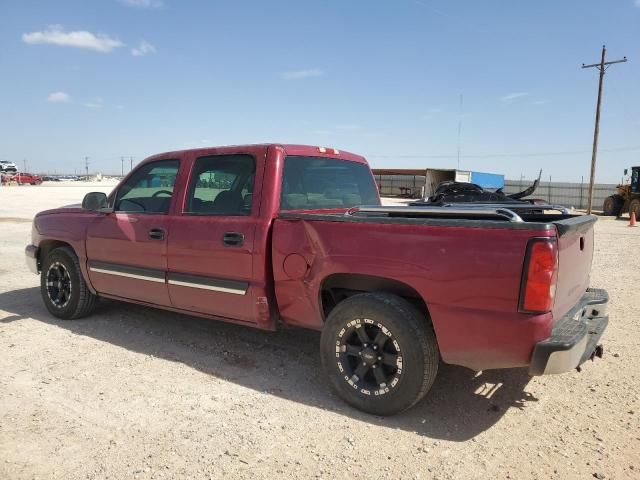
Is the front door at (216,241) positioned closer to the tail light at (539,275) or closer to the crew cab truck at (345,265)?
the crew cab truck at (345,265)

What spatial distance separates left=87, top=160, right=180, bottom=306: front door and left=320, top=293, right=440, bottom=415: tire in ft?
5.98

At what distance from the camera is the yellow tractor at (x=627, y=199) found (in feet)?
82.8

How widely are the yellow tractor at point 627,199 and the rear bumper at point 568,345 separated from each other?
2518 centimetres

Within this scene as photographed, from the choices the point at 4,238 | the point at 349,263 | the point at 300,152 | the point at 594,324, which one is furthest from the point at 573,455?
the point at 4,238

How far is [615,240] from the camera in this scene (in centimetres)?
1448

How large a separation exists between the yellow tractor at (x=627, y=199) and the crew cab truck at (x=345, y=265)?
25.1m

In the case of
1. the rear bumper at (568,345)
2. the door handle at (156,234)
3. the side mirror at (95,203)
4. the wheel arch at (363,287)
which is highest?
the side mirror at (95,203)

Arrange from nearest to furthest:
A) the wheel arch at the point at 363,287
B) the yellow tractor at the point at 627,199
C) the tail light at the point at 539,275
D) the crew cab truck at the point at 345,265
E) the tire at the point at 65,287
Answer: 1. the tail light at the point at 539,275
2. the crew cab truck at the point at 345,265
3. the wheel arch at the point at 363,287
4. the tire at the point at 65,287
5. the yellow tractor at the point at 627,199

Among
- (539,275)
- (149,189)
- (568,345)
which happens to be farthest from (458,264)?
(149,189)

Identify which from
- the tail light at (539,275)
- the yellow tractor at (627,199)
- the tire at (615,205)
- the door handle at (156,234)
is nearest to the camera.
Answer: the tail light at (539,275)

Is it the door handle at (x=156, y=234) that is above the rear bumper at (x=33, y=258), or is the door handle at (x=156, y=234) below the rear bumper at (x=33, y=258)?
above

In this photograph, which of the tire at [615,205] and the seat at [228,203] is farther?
the tire at [615,205]

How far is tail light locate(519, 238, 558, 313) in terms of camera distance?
2.73 meters

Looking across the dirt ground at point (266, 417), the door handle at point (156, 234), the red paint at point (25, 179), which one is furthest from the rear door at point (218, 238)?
the red paint at point (25, 179)
